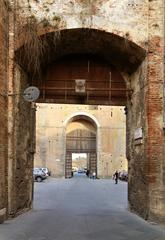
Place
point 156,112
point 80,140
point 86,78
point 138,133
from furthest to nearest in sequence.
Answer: point 80,140, point 86,78, point 138,133, point 156,112

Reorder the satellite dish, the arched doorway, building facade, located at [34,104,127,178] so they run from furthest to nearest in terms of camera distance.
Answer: the arched doorway, building facade, located at [34,104,127,178], the satellite dish

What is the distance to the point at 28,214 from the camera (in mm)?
16453

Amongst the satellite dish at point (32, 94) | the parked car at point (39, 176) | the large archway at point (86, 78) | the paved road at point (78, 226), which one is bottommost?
the paved road at point (78, 226)

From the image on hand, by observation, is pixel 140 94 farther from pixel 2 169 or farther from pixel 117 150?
pixel 117 150

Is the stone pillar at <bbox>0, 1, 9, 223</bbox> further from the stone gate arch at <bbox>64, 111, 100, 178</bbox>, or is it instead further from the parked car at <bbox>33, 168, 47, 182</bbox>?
the stone gate arch at <bbox>64, 111, 100, 178</bbox>

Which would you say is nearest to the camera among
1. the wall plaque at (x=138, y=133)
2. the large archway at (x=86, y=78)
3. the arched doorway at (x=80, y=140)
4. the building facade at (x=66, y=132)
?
the wall plaque at (x=138, y=133)

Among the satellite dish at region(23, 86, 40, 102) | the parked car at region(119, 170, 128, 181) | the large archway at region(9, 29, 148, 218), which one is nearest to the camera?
the satellite dish at region(23, 86, 40, 102)

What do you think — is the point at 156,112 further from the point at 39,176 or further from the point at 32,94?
the point at 39,176

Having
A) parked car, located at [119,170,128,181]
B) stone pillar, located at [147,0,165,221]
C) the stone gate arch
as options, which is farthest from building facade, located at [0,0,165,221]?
the stone gate arch

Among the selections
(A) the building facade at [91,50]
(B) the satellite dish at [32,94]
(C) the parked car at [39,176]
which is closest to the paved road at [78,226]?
(A) the building facade at [91,50]

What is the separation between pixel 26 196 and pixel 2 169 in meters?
3.75

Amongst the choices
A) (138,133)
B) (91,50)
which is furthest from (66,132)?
(138,133)

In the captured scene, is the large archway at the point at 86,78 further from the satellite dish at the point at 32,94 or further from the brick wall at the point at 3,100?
the satellite dish at the point at 32,94

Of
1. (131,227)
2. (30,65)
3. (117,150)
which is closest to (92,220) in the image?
(131,227)
